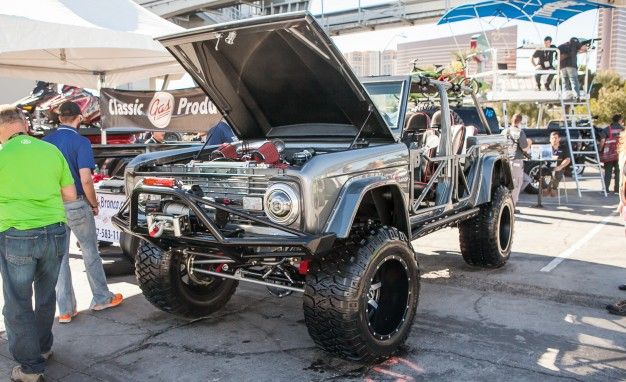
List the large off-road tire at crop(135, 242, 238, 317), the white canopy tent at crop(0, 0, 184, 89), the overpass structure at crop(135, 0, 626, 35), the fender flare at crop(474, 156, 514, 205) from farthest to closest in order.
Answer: the overpass structure at crop(135, 0, 626, 35), the white canopy tent at crop(0, 0, 184, 89), the fender flare at crop(474, 156, 514, 205), the large off-road tire at crop(135, 242, 238, 317)

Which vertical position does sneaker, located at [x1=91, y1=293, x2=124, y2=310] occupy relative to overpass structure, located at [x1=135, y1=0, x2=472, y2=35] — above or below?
below

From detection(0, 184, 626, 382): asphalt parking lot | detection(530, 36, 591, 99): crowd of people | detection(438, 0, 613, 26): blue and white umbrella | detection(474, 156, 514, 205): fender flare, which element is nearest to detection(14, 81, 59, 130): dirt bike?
detection(0, 184, 626, 382): asphalt parking lot

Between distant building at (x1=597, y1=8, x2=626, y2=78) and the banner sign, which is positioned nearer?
the banner sign

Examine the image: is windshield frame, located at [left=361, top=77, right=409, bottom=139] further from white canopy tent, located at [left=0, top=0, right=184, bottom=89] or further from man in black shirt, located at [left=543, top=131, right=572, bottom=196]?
man in black shirt, located at [left=543, top=131, right=572, bottom=196]

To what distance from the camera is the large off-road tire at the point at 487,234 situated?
20.5 ft

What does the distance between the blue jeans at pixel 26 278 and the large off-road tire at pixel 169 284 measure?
37.5 inches

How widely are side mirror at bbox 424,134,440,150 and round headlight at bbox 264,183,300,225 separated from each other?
7.72ft

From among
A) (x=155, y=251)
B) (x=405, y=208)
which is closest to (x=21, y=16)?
Answer: (x=155, y=251)

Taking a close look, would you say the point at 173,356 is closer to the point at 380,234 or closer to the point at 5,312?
the point at 5,312

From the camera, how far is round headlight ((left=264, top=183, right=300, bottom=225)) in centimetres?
352

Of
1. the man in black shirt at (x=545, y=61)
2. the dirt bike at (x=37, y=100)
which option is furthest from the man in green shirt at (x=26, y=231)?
the man in black shirt at (x=545, y=61)

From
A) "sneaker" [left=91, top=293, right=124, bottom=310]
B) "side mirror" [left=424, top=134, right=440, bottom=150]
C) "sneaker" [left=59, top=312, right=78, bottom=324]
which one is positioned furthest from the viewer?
"side mirror" [left=424, top=134, right=440, bottom=150]

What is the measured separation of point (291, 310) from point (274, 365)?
47.9 inches

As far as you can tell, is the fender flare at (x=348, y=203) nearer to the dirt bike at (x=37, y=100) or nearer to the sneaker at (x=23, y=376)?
the sneaker at (x=23, y=376)
